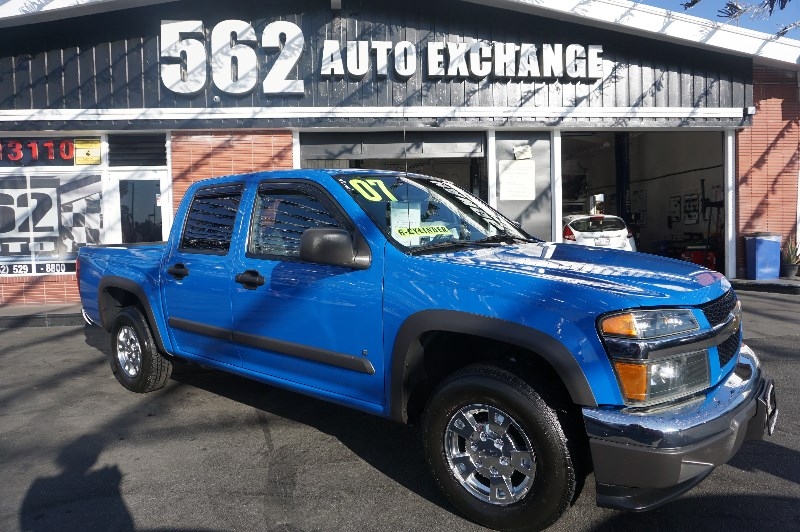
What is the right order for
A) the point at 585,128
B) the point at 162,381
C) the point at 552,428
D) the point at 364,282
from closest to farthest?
the point at 552,428
the point at 364,282
the point at 162,381
the point at 585,128

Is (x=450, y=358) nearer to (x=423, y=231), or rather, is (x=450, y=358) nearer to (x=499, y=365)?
(x=499, y=365)

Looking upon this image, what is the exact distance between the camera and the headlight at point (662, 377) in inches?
96.3

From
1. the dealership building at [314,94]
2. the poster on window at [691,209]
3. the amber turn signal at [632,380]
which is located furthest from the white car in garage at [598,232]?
the amber turn signal at [632,380]

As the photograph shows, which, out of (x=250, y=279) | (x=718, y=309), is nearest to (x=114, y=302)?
(x=250, y=279)

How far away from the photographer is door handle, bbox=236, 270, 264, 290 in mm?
3758

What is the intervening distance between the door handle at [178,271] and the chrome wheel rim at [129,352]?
0.92m

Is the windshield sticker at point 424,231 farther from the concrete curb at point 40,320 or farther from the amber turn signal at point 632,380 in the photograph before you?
the concrete curb at point 40,320

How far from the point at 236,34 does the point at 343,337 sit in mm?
8903

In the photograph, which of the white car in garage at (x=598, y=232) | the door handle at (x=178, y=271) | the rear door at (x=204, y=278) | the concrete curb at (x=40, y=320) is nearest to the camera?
the rear door at (x=204, y=278)

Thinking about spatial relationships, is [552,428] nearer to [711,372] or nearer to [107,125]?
[711,372]

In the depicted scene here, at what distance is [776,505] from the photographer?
2986 millimetres

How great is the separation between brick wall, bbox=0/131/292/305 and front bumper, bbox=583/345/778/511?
30.0 ft

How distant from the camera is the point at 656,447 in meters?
2.35

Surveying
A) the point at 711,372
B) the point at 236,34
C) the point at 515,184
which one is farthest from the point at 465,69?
the point at 711,372
